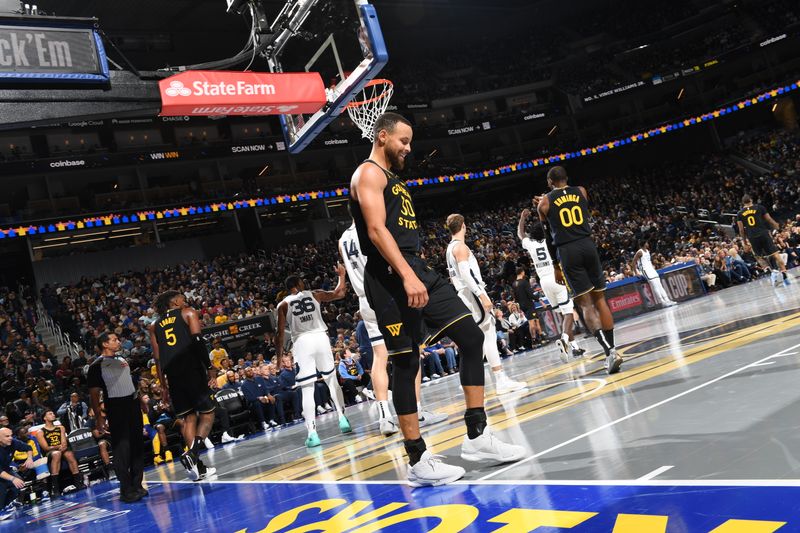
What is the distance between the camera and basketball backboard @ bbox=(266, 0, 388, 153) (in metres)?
9.03

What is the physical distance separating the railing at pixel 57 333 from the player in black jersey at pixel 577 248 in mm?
16187

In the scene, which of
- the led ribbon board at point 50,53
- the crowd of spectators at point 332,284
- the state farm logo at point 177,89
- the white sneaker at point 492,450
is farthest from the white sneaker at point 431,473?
the state farm logo at point 177,89

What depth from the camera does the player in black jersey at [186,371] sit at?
604 cm

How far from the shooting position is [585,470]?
9.20 feet

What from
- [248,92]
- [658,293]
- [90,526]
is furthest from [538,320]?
[90,526]

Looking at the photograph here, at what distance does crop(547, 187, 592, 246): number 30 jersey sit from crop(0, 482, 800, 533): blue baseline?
11.1 ft

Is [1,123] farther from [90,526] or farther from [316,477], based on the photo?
[316,477]

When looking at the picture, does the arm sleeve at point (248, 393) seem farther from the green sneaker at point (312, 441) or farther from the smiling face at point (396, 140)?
the smiling face at point (396, 140)

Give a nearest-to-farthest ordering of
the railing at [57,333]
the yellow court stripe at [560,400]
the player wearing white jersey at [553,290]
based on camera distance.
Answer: the yellow court stripe at [560,400] < the player wearing white jersey at [553,290] < the railing at [57,333]

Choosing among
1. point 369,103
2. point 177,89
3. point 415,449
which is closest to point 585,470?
point 415,449

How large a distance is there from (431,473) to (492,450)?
1.25 ft

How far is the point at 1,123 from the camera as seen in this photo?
20.6ft

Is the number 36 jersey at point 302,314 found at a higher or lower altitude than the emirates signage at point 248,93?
lower

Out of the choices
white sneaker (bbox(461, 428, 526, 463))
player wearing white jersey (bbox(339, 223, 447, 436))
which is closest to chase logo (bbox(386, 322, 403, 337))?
white sneaker (bbox(461, 428, 526, 463))
